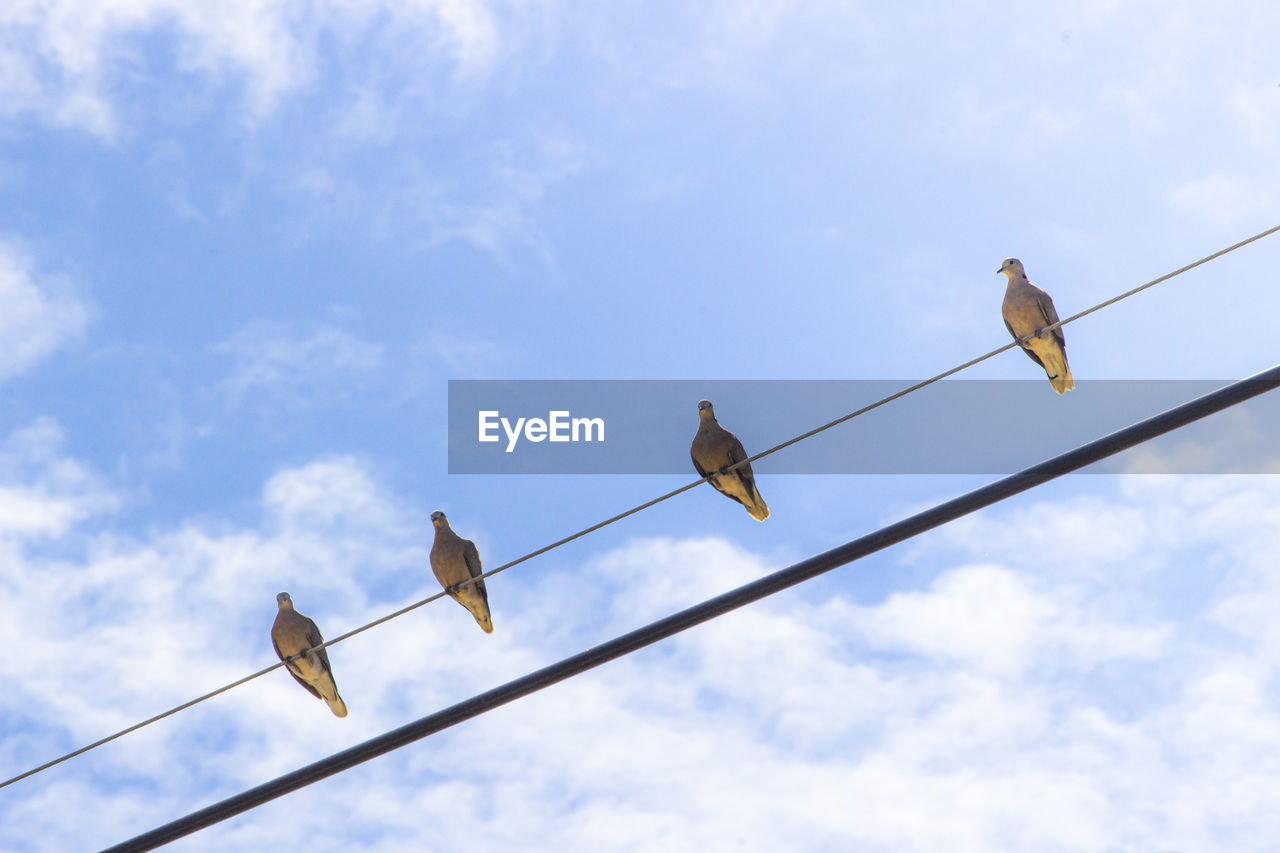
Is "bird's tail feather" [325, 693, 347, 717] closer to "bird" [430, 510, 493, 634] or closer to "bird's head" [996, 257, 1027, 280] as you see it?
"bird" [430, 510, 493, 634]

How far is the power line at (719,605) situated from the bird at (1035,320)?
5844 millimetres

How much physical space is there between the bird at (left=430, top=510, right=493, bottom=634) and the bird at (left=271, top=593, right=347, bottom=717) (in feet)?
3.61

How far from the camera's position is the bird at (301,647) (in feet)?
35.0

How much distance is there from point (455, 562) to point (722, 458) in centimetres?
217

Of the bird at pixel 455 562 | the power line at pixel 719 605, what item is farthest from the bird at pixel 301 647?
the power line at pixel 719 605

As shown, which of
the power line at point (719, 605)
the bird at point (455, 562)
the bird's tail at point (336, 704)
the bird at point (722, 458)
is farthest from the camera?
the bird's tail at point (336, 704)

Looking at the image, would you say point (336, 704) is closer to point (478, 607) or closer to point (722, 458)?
point (478, 607)

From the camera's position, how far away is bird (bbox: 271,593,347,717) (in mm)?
10680

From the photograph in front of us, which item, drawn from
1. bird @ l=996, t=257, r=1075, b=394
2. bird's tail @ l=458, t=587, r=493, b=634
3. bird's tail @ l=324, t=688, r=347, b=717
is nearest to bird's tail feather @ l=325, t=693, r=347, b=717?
bird's tail @ l=324, t=688, r=347, b=717

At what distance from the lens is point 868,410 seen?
5156mm

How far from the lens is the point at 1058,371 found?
1013 centimetres

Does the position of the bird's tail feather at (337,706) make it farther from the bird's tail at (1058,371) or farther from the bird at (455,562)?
the bird's tail at (1058,371)

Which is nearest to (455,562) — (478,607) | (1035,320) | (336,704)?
(478,607)

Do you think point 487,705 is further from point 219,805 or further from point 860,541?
point 860,541
